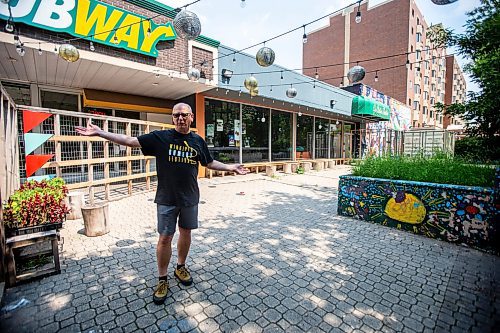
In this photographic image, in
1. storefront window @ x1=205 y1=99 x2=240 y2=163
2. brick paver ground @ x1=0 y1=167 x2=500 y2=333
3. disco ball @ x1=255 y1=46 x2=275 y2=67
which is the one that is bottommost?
brick paver ground @ x1=0 y1=167 x2=500 y2=333

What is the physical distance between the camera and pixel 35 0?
505cm

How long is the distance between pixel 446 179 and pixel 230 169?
149 inches

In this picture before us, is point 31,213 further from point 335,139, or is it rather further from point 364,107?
point 335,139

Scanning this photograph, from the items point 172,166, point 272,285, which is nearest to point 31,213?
point 172,166

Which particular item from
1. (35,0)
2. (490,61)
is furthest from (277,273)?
(35,0)

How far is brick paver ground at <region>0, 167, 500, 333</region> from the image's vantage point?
2.12 m

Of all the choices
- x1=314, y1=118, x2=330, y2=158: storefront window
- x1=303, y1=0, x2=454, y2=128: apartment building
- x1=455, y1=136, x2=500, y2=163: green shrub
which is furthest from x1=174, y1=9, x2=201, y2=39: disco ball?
x1=303, y1=0, x2=454, y2=128: apartment building

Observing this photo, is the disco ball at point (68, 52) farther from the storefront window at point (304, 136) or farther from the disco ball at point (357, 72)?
the storefront window at point (304, 136)

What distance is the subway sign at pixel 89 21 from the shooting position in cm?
501

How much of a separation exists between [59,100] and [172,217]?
8.40m

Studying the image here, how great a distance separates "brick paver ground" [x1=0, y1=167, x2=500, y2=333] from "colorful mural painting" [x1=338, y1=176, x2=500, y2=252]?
0.84 ft

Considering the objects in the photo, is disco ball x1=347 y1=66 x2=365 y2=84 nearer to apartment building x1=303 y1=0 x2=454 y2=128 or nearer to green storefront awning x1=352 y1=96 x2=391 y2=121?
green storefront awning x1=352 y1=96 x2=391 y2=121

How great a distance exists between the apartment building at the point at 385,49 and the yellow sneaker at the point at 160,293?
27658 millimetres

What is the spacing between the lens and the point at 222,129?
34.9 ft
